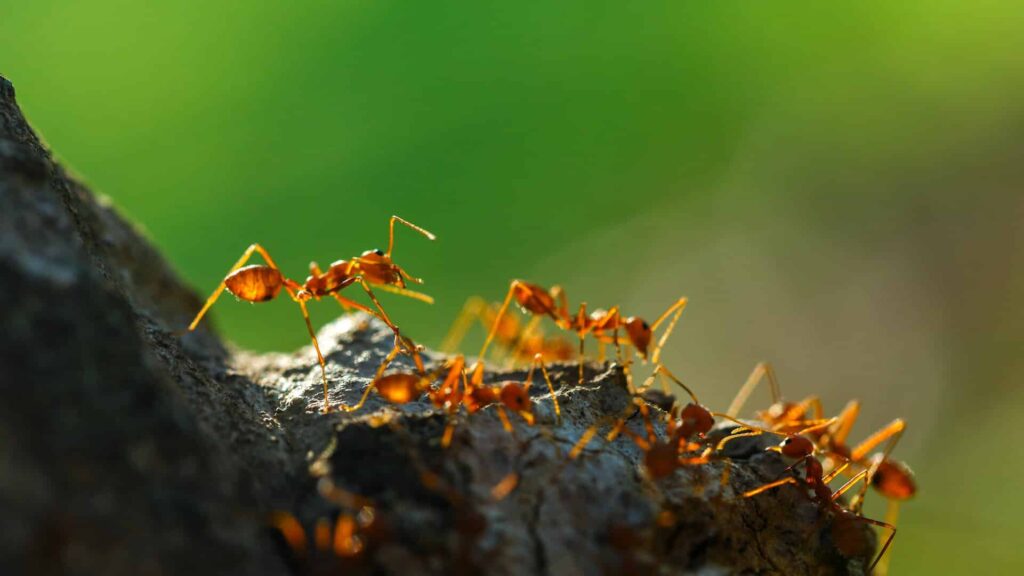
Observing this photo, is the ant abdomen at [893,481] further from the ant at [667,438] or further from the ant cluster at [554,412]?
the ant at [667,438]

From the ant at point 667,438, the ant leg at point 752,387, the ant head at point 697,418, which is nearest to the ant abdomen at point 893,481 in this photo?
the ant leg at point 752,387

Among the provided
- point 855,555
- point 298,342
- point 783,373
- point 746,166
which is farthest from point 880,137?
point 855,555

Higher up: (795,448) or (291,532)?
(795,448)

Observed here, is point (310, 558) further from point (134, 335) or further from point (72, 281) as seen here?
point (72, 281)

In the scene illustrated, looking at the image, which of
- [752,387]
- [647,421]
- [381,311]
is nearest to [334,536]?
[647,421]

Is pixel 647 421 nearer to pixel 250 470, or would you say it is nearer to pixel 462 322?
pixel 250 470

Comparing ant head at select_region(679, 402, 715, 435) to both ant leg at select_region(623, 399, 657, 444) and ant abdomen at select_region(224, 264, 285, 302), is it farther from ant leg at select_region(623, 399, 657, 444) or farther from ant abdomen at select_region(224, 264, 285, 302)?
ant abdomen at select_region(224, 264, 285, 302)
